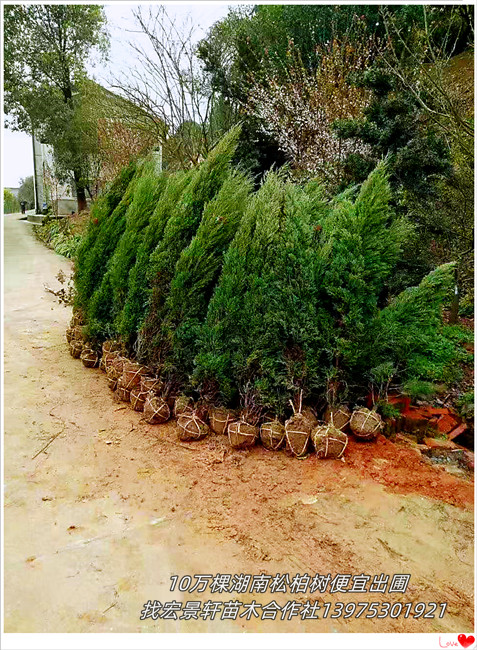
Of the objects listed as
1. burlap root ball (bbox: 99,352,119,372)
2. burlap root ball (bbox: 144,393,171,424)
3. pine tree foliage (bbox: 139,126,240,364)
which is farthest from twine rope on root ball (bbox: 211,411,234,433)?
burlap root ball (bbox: 99,352,119,372)

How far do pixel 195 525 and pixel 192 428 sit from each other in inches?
32.9

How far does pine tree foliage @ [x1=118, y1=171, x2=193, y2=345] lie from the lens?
12.2 ft

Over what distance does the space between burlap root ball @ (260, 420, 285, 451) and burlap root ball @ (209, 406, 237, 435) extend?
0.25m

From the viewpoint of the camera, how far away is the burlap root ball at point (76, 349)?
456 centimetres

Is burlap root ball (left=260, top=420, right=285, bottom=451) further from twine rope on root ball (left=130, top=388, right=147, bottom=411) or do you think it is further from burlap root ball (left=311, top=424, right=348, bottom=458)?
twine rope on root ball (left=130, top=388, right=147, bottom=411)

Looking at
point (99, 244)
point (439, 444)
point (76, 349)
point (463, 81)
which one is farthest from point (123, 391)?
point (463, 81)

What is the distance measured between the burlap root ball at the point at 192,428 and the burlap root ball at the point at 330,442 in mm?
724

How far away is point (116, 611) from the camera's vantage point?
5.60 feet

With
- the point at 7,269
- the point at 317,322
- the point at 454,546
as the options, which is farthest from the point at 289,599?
the point at 7,269

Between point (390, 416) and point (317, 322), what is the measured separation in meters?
0.82

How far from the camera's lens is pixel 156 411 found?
3189mm

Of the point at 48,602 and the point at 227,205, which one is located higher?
→ the point at 227,205

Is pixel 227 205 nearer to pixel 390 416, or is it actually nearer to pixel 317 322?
pixel 317 322

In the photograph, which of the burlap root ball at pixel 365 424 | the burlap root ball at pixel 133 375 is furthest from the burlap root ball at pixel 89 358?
the burlap root ball at pixel 365 424
